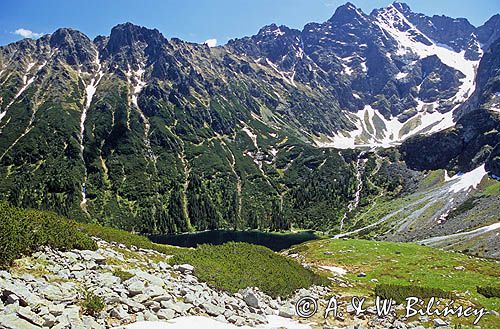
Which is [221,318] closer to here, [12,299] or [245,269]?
[12,299]

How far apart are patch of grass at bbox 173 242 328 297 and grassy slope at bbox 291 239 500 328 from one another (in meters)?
5.51

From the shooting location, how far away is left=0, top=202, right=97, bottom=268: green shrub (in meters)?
18.7

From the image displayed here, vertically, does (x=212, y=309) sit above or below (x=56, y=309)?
below

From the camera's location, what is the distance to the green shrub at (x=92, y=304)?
53.7 feet

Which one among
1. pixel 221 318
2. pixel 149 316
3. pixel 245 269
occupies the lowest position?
pixel 221 318

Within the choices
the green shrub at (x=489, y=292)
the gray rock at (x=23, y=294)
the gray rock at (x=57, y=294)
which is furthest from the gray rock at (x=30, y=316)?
the green shrub at (x=489, y=292)

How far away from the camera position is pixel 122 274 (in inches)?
824

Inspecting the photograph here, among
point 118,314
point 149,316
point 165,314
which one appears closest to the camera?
point 118,314

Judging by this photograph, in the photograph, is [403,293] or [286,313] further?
[403,293]

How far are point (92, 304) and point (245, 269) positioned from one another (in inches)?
583

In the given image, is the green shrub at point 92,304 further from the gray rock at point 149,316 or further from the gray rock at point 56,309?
the gray rock at point 149,316

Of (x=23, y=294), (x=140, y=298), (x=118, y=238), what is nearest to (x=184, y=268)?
(x=140, y=298)

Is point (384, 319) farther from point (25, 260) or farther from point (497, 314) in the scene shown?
point (25, 260)

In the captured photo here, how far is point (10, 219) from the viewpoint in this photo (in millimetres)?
20312
